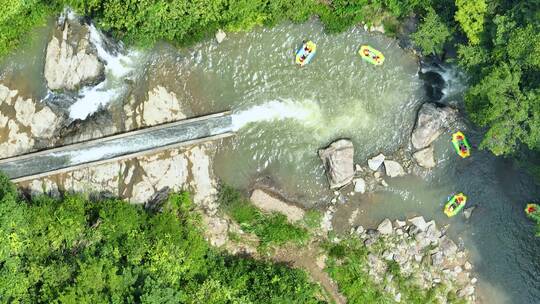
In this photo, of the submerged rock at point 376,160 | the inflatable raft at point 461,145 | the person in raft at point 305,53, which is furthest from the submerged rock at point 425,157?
the person in raft at point 305,53

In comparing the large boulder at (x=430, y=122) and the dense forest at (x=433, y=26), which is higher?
the dense forest at (x=433, y=26)

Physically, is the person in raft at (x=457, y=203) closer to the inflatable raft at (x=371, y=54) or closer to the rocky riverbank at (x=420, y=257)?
the rocky riverbank at (x=420, y=257)

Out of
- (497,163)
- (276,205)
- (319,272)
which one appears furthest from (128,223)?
(497,163)

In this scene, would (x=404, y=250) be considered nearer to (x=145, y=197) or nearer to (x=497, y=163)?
(x=497, y=163)

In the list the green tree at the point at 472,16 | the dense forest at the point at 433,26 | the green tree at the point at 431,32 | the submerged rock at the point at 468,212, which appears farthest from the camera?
the submerged rock at the point at 468,212

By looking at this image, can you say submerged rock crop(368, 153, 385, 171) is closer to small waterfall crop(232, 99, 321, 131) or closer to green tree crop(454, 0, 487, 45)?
small waterfall crop(232, 99, 321, 131)

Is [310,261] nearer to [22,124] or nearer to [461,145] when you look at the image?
[461,145]

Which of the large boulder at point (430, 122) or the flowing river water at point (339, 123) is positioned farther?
the flowing river water at point (339, 123)
